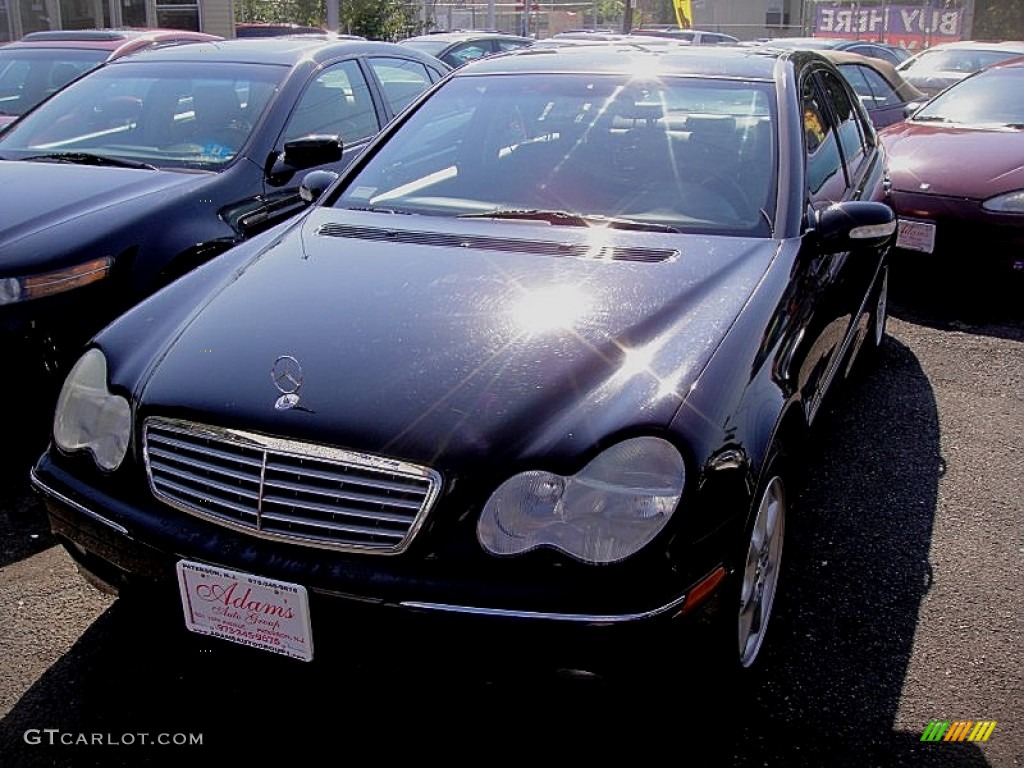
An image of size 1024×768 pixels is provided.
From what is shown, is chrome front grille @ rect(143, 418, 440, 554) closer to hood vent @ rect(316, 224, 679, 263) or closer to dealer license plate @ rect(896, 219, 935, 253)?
hood vent @ rect(316, 224, 679, 263)

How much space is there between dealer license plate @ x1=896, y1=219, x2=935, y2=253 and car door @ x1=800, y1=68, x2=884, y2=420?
3.33 feet

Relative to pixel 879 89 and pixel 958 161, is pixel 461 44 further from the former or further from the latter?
pixel 958 161

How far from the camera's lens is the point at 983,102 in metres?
7.40

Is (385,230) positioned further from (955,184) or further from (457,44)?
(457,44)

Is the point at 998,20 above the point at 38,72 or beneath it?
above

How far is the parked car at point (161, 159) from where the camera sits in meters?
3.88

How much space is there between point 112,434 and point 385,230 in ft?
3.78

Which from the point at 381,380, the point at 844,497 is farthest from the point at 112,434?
the point at 844,497

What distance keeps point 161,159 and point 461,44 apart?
25.8 feet

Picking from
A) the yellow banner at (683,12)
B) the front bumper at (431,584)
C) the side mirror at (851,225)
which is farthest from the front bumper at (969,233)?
the yellow banner at (683,12)

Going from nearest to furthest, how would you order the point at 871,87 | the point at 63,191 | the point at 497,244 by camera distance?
the point at 497,244 → the point at 63,191 → the point at 871,87

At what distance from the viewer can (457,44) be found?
1189 centimetres

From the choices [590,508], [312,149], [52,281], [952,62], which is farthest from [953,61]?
[590,508]

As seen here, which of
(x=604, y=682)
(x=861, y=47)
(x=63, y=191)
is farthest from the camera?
(x=861, y=47)
